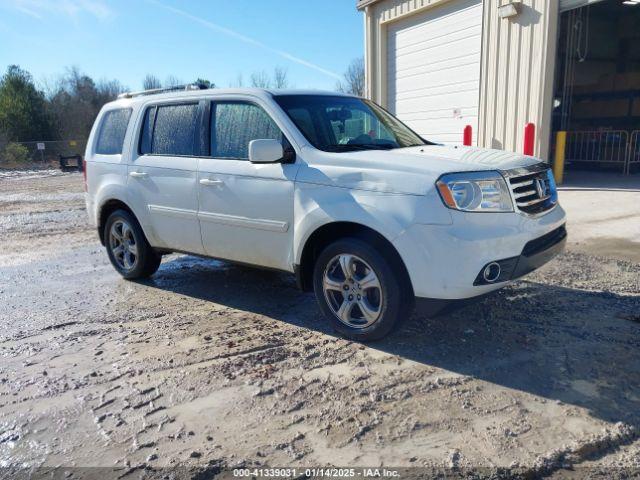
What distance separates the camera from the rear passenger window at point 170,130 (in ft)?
16.1

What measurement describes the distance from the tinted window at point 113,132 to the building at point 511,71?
8.40m

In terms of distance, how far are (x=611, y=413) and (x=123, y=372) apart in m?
2.98

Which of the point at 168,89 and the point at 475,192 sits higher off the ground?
the point at 168,89

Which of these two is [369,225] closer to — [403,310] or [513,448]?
[403,310]

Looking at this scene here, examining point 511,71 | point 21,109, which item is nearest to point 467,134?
point 511,71

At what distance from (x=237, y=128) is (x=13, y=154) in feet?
106

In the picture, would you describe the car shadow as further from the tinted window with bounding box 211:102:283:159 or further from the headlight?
the tinted window with bounding box 211:102:283:159

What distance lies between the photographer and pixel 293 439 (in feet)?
8.95

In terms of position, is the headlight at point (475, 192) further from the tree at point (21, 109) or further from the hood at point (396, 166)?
the tree at point (21, 109)

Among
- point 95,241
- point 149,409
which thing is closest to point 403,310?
point 149,409

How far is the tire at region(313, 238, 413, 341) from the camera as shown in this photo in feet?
12.0

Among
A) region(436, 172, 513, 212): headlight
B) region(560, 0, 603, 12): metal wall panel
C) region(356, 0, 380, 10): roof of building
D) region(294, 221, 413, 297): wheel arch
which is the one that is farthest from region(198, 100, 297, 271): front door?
region(356, 0, 380, 10): roof of building

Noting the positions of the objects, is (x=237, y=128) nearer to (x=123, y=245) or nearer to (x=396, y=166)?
(x=396, y=166)

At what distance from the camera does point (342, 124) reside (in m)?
4.52
